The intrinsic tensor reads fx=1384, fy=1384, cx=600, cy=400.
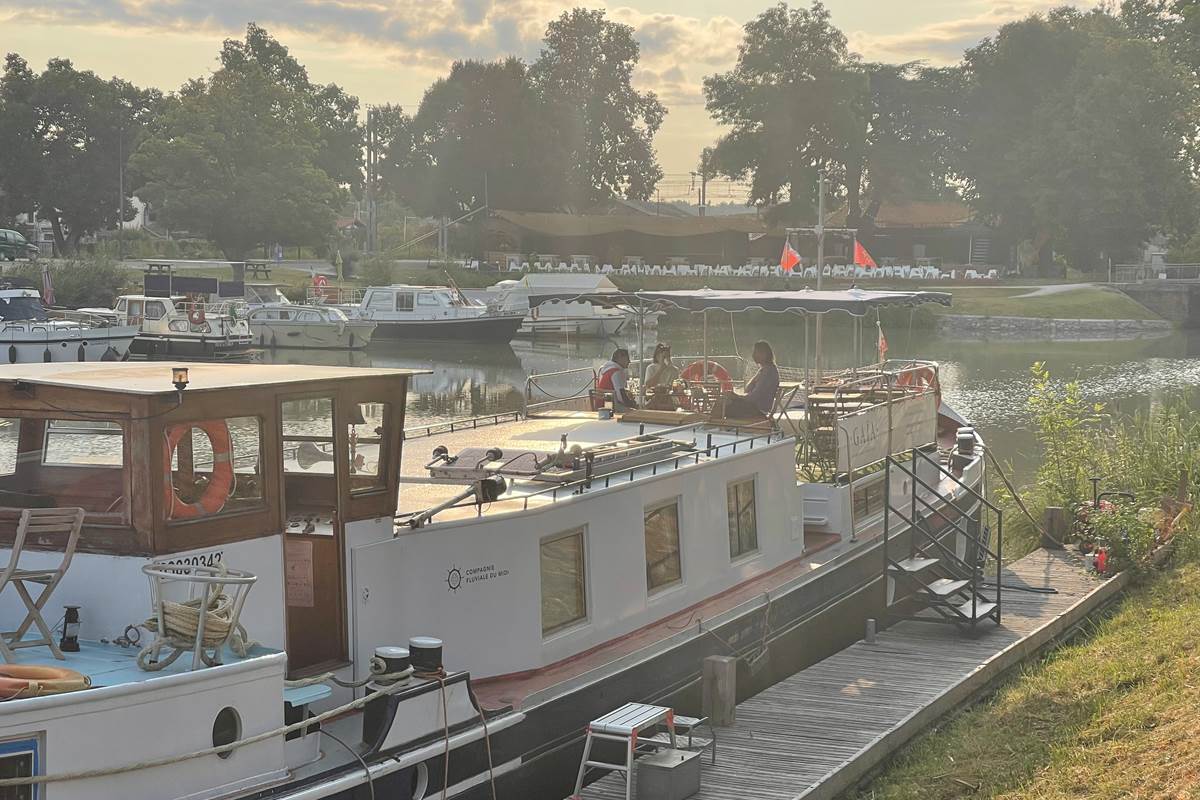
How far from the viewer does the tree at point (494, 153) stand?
92625mm

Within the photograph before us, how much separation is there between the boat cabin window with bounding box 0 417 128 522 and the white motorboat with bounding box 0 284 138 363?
37.0 metres

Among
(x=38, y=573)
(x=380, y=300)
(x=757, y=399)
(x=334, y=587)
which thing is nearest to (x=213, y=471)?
(x=334, y=587)

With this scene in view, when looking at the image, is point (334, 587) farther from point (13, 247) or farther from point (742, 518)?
point (13, 247)

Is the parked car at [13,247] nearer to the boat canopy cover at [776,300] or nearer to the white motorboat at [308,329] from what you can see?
the white motorboat at [308,329]

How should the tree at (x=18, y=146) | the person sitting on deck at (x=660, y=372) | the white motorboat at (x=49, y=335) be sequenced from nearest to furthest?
1. the person sitting on deck at (x=660, y=372)
2. the white motorboat at (x=49, y=335)
3. the tree at (x=18, y=146)

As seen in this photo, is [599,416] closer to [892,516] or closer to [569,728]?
[892,516]

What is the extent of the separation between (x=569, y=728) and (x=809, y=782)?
5.89 feet

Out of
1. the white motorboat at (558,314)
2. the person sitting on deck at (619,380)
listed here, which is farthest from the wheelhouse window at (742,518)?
the white motorboat at (558,314)

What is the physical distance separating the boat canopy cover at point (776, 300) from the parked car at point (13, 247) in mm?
64705

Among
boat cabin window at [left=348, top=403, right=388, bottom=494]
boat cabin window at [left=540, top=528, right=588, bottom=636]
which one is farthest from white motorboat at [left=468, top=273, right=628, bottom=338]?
boat cabin window at [left=348, top=403, right=388, bottom=494]

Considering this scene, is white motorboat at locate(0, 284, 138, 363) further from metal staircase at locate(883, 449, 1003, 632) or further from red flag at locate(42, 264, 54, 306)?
metal staircase at locate(883, 449, 1003, 632)

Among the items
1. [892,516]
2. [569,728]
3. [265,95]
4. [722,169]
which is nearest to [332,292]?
[265,95]

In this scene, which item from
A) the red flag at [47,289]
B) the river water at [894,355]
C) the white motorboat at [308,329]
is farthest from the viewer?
the red flag at [47,289]

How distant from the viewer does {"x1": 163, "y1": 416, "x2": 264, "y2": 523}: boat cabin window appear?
25.7 feet
